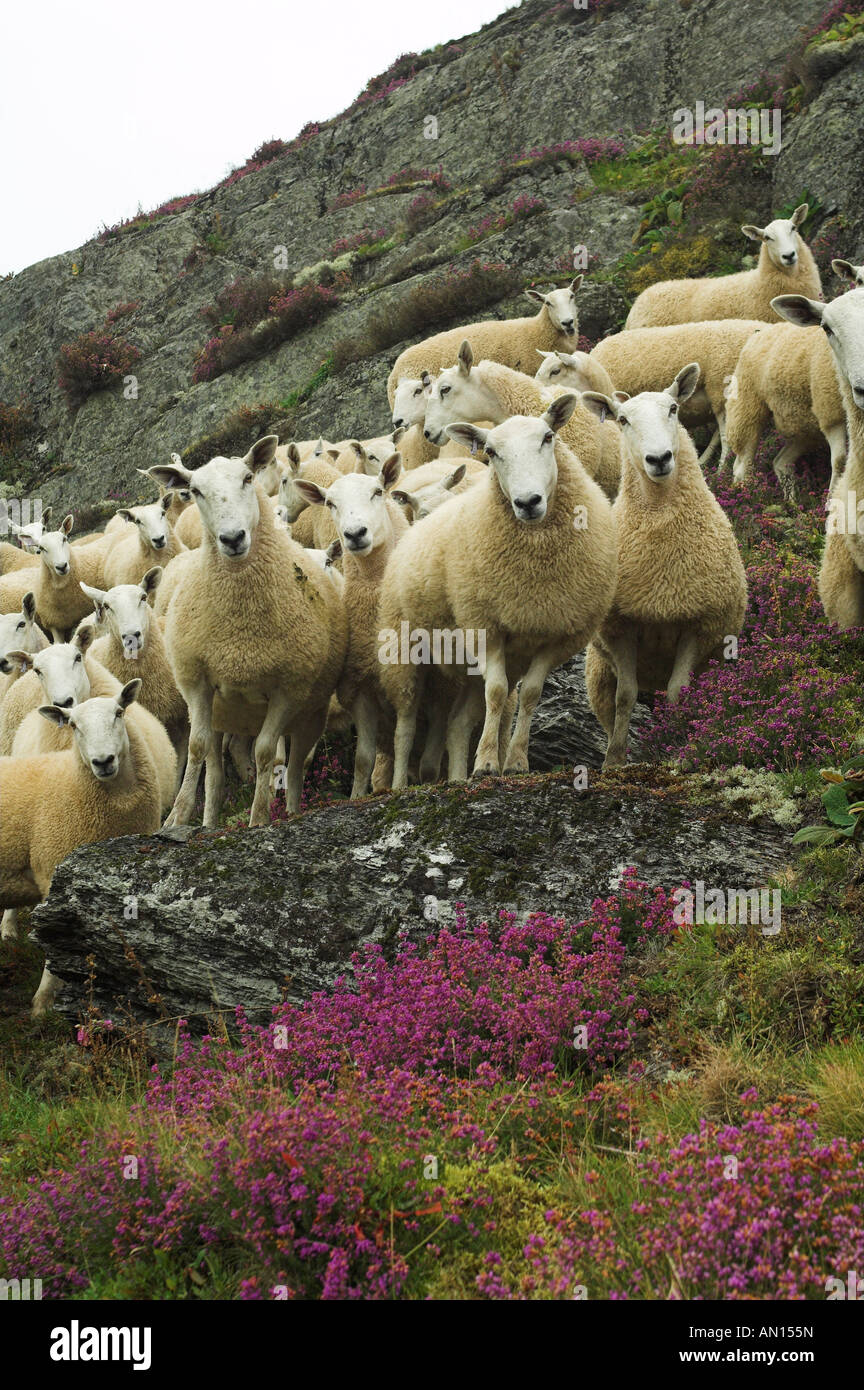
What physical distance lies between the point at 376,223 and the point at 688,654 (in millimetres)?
24136

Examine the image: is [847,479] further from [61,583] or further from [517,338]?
[61,583]

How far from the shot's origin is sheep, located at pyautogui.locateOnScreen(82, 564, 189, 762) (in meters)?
11.0

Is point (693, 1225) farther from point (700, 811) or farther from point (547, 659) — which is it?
point (547, 659)

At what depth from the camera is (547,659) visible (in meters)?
7.73

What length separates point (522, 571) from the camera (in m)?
7.53

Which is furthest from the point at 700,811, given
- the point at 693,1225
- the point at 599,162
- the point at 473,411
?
the point at 599,162

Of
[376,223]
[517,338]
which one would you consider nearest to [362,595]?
[517,338]

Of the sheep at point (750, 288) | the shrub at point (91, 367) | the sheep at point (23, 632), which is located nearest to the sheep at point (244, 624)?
the sheep at point (23, 632)

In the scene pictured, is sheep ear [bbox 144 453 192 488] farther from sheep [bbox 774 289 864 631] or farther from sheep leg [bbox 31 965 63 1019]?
sheep [bbox 774 289 864 631]

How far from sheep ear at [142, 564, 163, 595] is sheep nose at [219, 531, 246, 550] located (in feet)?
13.0

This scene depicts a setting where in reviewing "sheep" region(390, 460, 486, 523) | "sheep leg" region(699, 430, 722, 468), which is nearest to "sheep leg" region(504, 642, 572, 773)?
"sheep" region(390, 460, 486, 523)

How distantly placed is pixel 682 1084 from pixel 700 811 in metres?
2.14

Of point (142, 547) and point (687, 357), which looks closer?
point (142, 547)

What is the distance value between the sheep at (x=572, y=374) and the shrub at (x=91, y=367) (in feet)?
61.2
